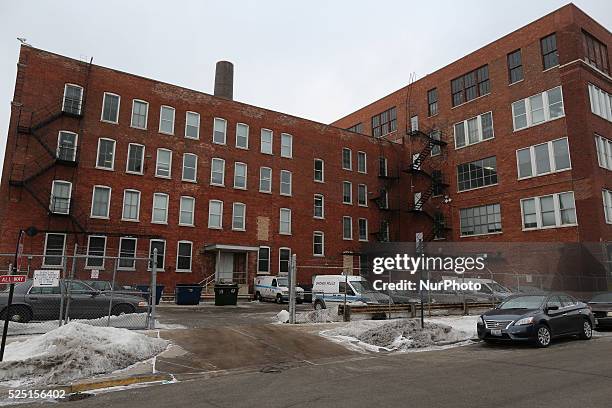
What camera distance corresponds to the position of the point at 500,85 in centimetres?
3600

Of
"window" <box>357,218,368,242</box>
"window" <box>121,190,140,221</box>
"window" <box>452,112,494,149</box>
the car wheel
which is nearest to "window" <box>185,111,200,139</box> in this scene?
"window" <box>121,190,140,221</box>

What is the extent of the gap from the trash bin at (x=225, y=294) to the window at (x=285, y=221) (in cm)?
1117

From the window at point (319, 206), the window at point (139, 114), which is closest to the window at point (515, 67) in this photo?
the window at point (319, 206)

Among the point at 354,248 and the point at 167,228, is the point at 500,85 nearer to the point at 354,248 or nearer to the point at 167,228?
the point at 354,248

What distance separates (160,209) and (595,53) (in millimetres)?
34437

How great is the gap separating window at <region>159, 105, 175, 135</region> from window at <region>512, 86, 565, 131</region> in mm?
26576

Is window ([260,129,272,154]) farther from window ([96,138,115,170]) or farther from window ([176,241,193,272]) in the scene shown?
window ([96,138,115,170])

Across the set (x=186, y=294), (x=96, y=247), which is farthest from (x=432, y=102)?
(x=96, y=247)

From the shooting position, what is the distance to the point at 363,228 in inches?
1654

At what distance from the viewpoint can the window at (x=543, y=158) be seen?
102ft

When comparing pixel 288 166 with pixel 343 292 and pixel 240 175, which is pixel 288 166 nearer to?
pixel 240 175

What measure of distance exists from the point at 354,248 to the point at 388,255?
3486mm

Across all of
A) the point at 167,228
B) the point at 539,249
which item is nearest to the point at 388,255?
the point at 539,249

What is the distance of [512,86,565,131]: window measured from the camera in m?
31.9
